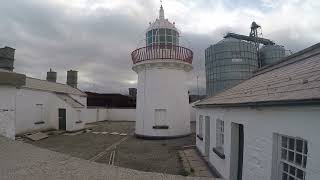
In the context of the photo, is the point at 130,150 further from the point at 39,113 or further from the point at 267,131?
the point at 267,131

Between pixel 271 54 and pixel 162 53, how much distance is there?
8591 millimetres

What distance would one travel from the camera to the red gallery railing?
20.4 m

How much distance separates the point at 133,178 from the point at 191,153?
10.6 m

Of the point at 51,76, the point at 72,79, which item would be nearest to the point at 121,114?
the point at 72,79

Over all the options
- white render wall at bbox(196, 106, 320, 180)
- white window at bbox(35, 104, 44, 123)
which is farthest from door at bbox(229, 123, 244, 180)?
white window at bbox(35, 104, 44, 123)

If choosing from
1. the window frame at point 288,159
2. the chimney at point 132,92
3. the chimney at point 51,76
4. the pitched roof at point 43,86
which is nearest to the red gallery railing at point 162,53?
the pitched roof at point 43,86

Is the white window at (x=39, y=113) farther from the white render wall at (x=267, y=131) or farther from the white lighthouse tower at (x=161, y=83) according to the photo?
the white render wall at (x=267, y=131)

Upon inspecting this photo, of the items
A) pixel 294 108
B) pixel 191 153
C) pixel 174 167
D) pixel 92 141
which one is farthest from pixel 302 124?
pixel 92 141

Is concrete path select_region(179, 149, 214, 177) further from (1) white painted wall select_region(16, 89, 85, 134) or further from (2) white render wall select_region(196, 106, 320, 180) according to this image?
(1) white painted wall select_region(16, 89, 85, 134)

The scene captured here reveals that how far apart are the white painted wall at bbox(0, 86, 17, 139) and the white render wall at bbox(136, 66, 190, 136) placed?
50.1 ft

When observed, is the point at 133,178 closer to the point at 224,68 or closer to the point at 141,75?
the point at 141,75

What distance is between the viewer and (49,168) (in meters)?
4.29

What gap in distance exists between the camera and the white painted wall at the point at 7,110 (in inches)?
203

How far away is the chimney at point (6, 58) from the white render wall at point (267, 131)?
47.5 feet
